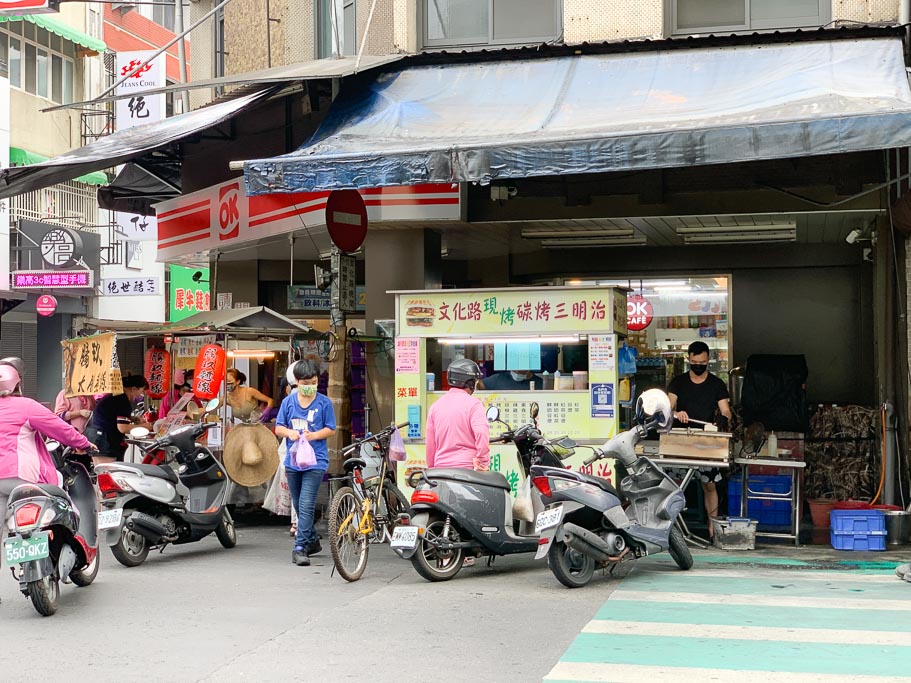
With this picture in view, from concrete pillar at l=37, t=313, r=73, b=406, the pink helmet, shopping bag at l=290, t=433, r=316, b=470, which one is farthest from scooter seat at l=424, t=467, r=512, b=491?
concrete pillar at l=37, t=313, r=73, b=406

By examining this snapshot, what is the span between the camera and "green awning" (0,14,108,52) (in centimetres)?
2728

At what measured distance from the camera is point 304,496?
10.0 metres

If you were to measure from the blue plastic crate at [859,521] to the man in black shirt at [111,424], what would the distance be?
7708 millimetres

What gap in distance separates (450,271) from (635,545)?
29.5ft

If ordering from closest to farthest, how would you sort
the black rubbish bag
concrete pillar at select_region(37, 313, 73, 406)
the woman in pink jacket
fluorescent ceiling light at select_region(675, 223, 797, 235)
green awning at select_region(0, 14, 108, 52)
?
the woman in pink jacket
the black rubbish bag
fluorescent ceiling light at select_region(675, 223, 797, 235)
green awning at select_region(0, 14, 108, 52)
concrete pillar at select_region(37, 313, 73, 406)

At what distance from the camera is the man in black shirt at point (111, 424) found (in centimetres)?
1275

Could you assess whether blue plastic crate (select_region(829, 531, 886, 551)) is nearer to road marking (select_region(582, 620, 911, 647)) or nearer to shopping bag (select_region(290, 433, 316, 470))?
road marking (select_region(582, 620, 911, 647))

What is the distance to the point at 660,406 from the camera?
924cm

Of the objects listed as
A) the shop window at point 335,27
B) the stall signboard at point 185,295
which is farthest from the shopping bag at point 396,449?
the stall signboard at point 185,295

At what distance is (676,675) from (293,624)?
2.74 m

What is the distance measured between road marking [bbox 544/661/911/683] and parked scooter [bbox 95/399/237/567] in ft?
15.5

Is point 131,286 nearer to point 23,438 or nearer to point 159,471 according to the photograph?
point 159,471

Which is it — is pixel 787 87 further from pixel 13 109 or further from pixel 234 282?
pixel 13 109

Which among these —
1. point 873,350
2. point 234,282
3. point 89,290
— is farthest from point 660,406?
point 89,290
